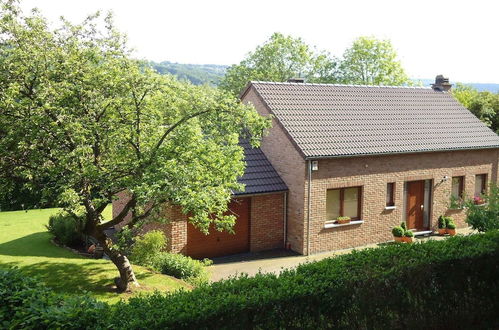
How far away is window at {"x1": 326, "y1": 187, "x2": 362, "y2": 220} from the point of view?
1945 cm

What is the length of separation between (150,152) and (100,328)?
512 cm

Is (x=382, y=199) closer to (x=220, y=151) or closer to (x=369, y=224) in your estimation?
(x=369, y=224)

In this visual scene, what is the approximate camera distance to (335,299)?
7.75 metres

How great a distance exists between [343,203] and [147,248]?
8.16m

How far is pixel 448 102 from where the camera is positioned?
25.6 meters

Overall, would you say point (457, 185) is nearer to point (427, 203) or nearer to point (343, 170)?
point (427, 203)

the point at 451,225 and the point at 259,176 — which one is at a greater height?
the point at 259,176

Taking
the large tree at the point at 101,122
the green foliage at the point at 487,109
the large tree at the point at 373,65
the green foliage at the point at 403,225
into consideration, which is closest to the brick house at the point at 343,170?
the green foliage at the point at 403,225

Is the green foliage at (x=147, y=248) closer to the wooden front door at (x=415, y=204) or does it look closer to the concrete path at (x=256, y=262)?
the concrete path at (x=256, y=262)

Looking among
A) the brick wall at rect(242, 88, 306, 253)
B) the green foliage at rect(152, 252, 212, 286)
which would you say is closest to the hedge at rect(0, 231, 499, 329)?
the green foliage at rect(152, 252, 212, 286)

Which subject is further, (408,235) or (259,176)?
(408,235)

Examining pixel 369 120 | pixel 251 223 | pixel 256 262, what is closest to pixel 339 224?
pixel 251 223

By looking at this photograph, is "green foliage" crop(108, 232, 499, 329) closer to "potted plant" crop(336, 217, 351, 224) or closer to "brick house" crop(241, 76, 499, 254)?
"brick house" crop(241, 76, 499, 254)

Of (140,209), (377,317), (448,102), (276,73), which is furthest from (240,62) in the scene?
(377,317)
